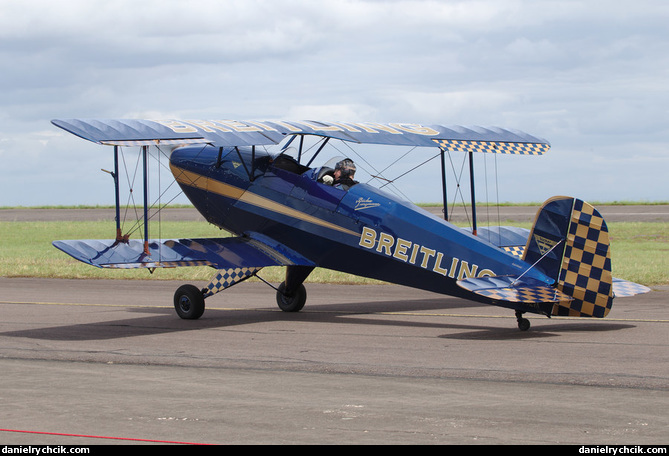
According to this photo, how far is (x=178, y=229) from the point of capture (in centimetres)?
4144

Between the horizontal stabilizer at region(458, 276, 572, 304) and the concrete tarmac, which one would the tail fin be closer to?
the horizontal stabilizer at region(458, 276, 572, 304)

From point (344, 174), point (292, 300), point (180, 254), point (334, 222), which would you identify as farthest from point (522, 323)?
point (180, 254)

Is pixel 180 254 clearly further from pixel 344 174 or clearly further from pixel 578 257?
pixel 578 257

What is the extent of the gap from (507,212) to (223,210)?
39.2m

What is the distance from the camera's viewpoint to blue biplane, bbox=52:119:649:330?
37.1 ft

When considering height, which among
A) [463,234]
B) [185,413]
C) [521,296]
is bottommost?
[185,413]

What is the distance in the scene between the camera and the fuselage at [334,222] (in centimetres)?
1238

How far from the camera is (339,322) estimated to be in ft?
45.5

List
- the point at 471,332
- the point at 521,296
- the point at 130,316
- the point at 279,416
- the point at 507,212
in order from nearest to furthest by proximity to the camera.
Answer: the point at 279,416
the point at 521,296
the point at 471,332
the point at 130,316
the point at 507,212

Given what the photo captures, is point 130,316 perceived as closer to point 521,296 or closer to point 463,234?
point 463,234

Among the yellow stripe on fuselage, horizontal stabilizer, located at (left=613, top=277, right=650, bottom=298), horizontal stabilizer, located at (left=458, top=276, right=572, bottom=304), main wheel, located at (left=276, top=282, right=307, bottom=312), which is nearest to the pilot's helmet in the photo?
the yellow stripe on fuselage

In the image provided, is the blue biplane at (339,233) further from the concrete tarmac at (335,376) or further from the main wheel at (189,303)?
the concrete tarmac at (335,376)

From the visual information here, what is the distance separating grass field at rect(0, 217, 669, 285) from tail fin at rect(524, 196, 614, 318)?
26.4 ft

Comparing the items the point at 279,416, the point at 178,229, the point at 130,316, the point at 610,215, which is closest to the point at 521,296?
the point at 279,416
